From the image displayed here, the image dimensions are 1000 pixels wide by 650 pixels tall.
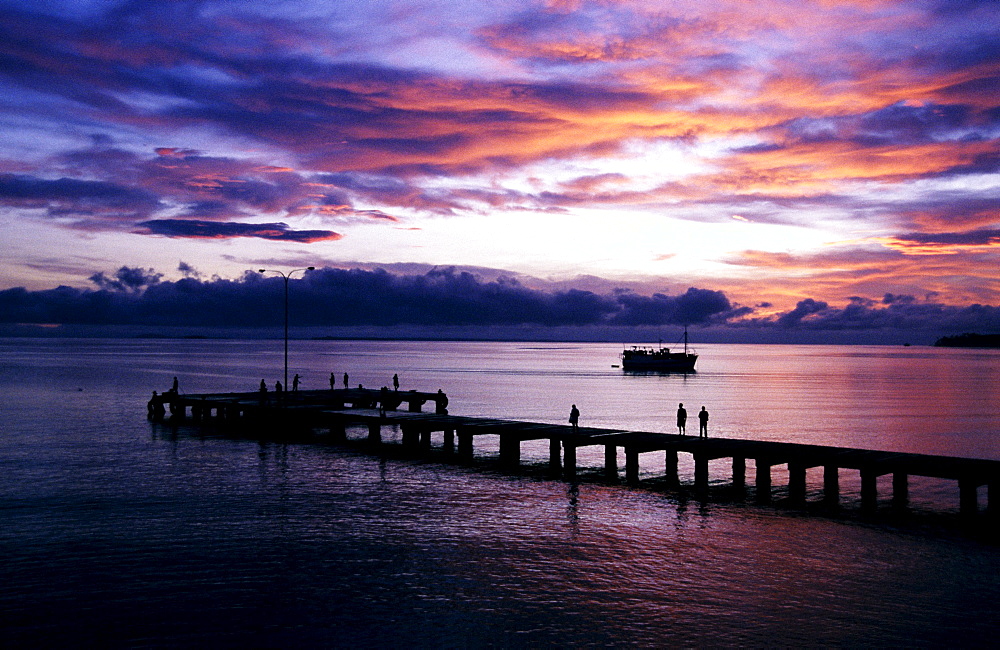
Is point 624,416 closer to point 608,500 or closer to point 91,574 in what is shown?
point 608,500

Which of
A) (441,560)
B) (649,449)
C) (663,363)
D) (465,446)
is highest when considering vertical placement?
(649,449)

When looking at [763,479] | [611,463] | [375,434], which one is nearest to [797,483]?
[763,479]

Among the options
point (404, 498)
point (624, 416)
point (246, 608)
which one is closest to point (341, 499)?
point (404, 498)

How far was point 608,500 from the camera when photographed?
33062 millimetres

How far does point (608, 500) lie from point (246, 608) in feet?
57.5

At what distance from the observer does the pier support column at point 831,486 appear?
32928 millimetres

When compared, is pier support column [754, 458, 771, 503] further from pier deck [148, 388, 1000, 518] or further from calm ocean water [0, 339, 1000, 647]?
calm ocean water [0, 339, 1000, 647]

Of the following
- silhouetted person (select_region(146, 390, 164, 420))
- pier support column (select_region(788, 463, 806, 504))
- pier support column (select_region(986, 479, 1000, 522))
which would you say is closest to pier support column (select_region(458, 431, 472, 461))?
pier support column (select_region(788, 463, 806, 504))

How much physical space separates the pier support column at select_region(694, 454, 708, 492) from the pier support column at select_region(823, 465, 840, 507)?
5.01m

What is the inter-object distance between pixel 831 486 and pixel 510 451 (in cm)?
1624

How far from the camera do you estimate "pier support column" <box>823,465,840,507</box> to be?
108ft

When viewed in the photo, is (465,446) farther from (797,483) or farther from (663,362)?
(663,362)

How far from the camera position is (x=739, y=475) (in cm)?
3488

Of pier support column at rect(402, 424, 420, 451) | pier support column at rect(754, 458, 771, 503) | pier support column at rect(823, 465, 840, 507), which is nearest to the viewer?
pier support column at rect(823, 465, 840, 507)
